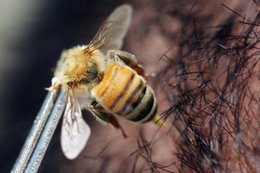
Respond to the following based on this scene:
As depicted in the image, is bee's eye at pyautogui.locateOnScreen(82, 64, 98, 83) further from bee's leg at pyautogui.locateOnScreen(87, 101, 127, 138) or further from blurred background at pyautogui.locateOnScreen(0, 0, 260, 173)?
blurred background at pyautogui.locateOnScreen(0, 0, 260, 173)

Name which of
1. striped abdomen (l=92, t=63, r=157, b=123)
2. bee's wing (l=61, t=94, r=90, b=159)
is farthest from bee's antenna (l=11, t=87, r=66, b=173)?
striped abdomen (l=92, t=63, r=157, b=123)

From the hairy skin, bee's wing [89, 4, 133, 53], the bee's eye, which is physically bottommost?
the hairy skin

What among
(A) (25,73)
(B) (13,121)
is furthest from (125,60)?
(A) (25,73)

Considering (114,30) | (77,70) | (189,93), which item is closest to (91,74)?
(77,70)

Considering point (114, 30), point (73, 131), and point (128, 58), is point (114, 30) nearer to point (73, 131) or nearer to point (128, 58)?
point (128, 58)

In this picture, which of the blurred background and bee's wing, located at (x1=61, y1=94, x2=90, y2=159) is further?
bee's wing, located at (x1=61, y1=94, x2=90, y2=159)

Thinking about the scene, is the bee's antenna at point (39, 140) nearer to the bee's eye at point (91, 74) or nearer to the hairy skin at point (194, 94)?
the bee's eye at point (91, 74)

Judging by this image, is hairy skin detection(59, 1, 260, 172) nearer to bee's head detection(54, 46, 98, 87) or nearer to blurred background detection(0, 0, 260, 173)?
blurred background detection(0, 0, 260, 173)

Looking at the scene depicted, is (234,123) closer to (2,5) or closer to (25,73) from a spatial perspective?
(25,73)

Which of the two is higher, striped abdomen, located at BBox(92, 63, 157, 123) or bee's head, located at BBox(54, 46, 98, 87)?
bee's head, located at BBox(54, 46, 98, 87)
